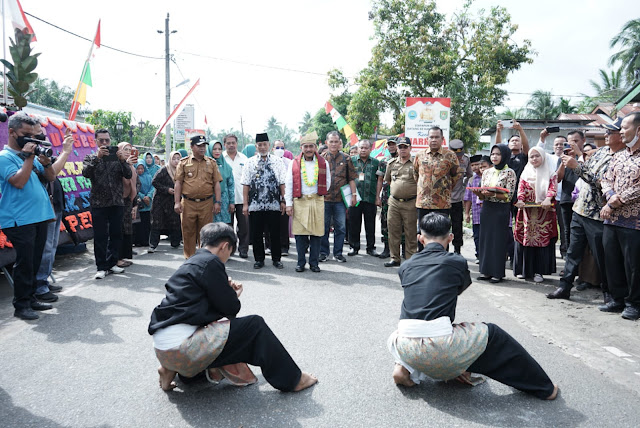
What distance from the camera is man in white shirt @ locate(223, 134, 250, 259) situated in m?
8.37

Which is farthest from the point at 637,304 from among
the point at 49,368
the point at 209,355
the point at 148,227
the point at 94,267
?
the point at 148,227

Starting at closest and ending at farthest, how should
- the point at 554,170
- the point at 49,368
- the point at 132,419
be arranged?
1. the point at 132,419
2. the point at 49,368
3. the point at 554,170

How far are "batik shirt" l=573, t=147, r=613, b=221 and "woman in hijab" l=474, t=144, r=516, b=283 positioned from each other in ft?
3.71

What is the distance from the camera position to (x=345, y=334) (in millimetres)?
4328

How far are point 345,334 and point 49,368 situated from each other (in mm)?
2447

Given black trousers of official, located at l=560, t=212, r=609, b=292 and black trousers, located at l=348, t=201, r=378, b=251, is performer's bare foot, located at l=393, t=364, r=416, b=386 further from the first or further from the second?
black trousers, located at l=348, t=201, r=378, b=251

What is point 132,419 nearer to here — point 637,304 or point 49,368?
point 49,368

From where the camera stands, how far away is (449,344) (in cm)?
294

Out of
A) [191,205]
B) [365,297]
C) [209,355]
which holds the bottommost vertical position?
[365,297]

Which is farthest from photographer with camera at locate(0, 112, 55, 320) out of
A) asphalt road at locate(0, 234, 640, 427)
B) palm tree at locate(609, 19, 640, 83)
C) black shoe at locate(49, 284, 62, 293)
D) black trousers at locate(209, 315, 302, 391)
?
palm tree at locate(609, 19, 640, 83)

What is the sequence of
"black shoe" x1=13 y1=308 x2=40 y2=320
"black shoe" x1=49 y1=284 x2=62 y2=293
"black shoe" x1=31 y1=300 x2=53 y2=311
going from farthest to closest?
"black shoe" x1=49 y1=284 x2=62 y2=293
"black shoe" x1=31 y1=300 x2=53 y2=311
"black shoe" x1=13 y1=308 x2=40 y2=320

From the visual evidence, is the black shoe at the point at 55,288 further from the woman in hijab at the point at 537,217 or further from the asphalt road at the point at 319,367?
the woman in hijab at the point at 537,217

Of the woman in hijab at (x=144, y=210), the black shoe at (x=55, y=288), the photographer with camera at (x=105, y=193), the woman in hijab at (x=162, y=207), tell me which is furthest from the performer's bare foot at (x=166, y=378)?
the woman in hijab at (x=144, y=210)

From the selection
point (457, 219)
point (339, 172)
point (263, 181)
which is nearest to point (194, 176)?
point (263, 181)
